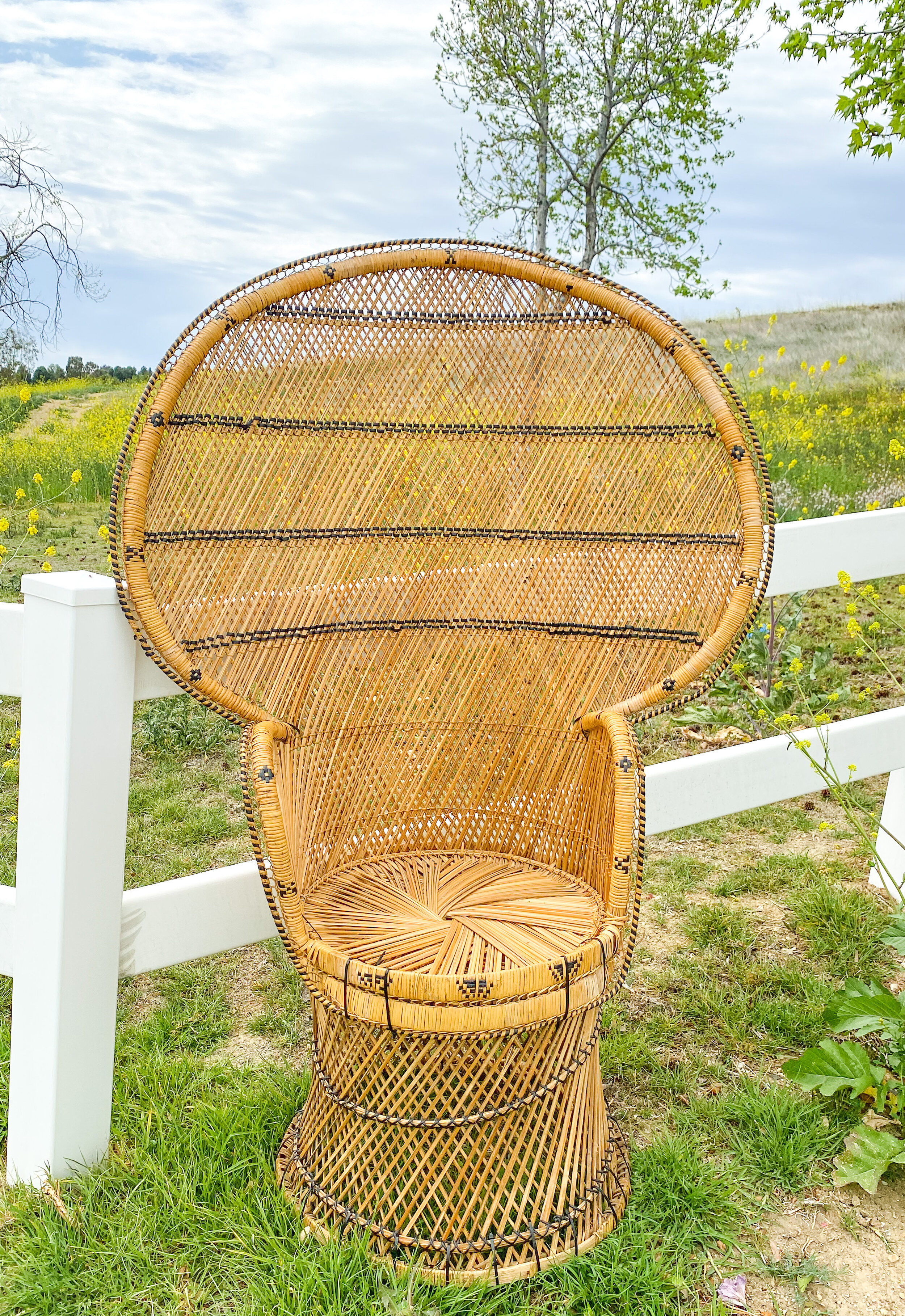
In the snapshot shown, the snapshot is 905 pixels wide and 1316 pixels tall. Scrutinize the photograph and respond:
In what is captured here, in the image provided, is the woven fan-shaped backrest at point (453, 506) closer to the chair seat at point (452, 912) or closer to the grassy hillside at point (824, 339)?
the chair seat at point (452, 912)

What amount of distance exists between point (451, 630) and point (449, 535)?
175 millimetres

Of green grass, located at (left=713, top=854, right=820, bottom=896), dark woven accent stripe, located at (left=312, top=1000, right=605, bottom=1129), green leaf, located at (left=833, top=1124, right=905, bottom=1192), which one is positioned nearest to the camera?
dark woven accent stripe, located at (left=312, top=1000, right=605, bottom=1129)

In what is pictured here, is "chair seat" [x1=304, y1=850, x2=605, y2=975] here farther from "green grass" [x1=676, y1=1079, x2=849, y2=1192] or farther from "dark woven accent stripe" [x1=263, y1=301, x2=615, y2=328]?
"dark woven accent stripe" [x1=263, y1=301, x2=615, y2=328]

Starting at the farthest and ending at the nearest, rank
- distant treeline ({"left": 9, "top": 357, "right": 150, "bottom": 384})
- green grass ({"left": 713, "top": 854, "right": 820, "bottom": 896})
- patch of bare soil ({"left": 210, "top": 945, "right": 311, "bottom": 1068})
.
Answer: distant treeline ({"left": 9, "top": 357, "right": 150, "bottom": 384})
green grass ({"left": 713, "top": 854, "right": 820, "bottom": 896})
patch of bare soil ({"left": 210, "top": 945, "right": 311, "bottom": 1068})

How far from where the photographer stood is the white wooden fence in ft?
4.73

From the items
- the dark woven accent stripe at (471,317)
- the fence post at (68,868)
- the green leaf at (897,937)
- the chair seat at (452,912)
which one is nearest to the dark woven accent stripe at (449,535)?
the fence post at (68,868)

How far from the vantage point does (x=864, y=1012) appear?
5.51 ft

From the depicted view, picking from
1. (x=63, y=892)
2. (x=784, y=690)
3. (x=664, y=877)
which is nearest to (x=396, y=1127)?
(x=63, y=892)

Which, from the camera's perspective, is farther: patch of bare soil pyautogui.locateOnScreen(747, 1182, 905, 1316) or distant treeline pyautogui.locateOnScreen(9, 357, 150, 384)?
distant treeline pyautogui.locateOnScreen(9, 357, 150, 384)

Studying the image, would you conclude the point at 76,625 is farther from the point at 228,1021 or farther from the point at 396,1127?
the point at 228,1021

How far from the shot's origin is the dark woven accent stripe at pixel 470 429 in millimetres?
1692

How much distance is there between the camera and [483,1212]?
1367 millimetres

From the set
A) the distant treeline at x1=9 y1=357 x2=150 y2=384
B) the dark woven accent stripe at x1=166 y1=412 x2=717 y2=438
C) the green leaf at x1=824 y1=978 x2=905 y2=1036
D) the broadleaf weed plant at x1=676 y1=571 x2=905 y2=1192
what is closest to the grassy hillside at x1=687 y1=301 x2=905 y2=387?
the distant treeline at x1=9 y1=357 x2=150 y2=384

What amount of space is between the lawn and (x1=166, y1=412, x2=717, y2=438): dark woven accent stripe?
2.54ft
